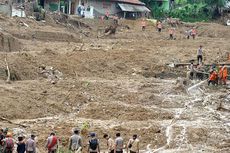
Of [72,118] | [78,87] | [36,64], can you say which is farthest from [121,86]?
[72,118]

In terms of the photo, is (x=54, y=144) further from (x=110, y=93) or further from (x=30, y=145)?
(x=110, y=93)

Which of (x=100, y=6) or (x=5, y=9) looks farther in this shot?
(x=100, y=6)

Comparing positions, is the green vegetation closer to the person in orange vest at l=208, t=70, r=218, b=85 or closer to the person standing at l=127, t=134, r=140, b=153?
the person in orange vest at l=208, t=70, r=218, b=85

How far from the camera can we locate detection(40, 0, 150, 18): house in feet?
193

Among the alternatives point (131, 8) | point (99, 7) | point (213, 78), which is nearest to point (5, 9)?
point (99, 7)

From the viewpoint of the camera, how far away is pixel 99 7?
199 ft

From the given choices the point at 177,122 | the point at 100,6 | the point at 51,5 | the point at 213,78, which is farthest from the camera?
the point at 100,6

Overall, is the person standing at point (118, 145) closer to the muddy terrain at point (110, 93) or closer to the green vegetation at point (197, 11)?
the muddy terrain at point (110, 93)

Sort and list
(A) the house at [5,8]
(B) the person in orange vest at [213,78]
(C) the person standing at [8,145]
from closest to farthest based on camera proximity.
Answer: (C) the person standing at [8,145]
(B) the person in orange vest at [213,78]
(A) the house at [5,8]

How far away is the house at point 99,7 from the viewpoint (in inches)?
2318

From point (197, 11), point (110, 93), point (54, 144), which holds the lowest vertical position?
point (110, 93)

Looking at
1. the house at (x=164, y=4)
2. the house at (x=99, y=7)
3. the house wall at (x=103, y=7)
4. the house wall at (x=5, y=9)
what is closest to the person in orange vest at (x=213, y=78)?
the house wall at (x=5, y=9)

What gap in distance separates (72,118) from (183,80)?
31.3 feet

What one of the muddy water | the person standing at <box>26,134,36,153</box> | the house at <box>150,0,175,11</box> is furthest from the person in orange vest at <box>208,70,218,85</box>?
the house at <box>150,0,175,11</box>
